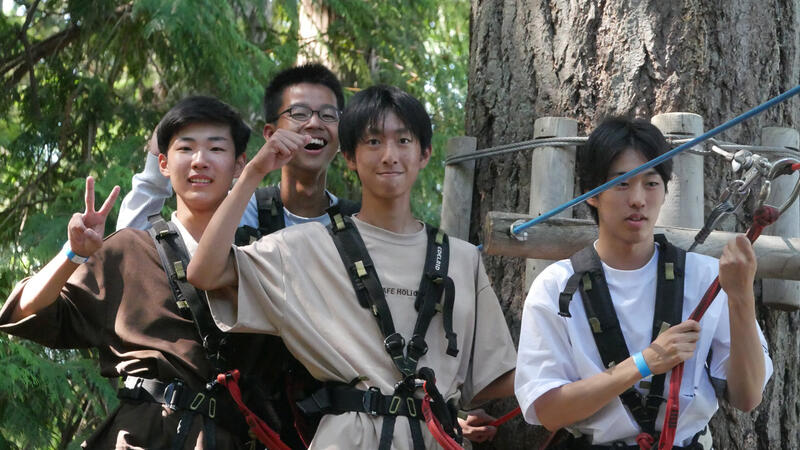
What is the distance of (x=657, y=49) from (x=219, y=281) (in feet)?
6.19

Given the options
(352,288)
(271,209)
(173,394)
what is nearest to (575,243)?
(352,288)

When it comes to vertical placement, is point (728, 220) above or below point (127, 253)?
above

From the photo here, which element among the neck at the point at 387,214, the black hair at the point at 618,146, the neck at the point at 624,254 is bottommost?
the neck at the point at 624,254

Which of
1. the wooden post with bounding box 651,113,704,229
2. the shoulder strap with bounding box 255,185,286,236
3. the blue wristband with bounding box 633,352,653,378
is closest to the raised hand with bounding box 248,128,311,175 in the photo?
the shoulder strap with bounding box 255,185,286,236

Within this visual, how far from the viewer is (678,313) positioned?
3.00 metres

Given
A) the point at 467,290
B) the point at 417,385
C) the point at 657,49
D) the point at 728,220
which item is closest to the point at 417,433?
the point at 417,385

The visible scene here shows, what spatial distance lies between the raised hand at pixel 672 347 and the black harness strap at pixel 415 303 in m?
0.67

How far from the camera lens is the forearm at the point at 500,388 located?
333 centimetres

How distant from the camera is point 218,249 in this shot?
9.90 feet

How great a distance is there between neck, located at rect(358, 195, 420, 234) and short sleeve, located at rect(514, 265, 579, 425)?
22.6 inches

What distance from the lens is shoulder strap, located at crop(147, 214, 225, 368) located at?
3.28 m

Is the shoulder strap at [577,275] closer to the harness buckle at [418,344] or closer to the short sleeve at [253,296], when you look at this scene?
the harness buckle at [418,344]

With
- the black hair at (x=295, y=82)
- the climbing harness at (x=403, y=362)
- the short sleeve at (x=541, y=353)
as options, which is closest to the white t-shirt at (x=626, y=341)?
the short sleeve at (x=541, y=353)

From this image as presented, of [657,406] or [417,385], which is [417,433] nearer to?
[417,385]
